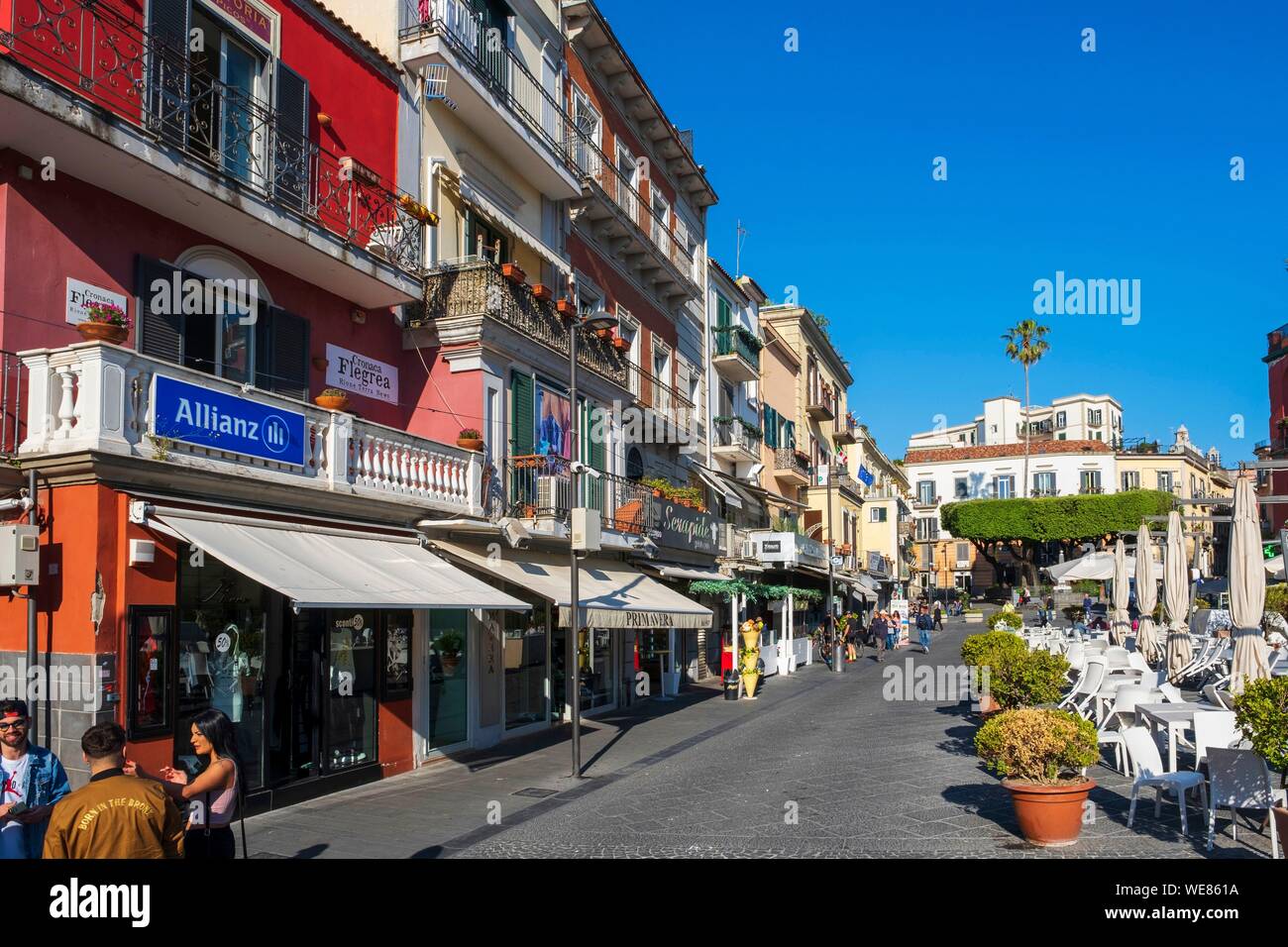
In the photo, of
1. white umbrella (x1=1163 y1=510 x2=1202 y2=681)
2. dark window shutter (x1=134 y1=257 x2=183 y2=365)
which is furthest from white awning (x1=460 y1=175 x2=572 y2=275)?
white umbrella (x1=1163 y1=510 x2=1202 y2=681)

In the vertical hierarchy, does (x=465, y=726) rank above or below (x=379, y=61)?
below

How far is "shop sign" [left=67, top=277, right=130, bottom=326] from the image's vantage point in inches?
401

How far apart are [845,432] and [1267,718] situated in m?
47.1

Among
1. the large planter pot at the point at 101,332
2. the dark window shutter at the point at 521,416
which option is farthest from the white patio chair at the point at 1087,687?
the large planter pot at the point at 101,332

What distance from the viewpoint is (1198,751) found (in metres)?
9.73

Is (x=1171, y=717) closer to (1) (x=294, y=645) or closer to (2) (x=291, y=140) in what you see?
(1) (x=294, y=645)

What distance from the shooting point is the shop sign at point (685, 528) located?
2202cm

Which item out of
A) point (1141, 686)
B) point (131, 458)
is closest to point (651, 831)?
point (131, 458)

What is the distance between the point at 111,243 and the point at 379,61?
228 inches

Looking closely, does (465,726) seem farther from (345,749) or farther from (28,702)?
(28,702)

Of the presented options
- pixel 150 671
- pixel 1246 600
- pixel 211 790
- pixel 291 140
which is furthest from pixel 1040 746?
pixel 291 140

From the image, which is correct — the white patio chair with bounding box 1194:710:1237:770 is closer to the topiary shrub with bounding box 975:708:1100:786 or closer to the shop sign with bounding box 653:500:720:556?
the topiary shrub with bounding box 975:708:1100:786
